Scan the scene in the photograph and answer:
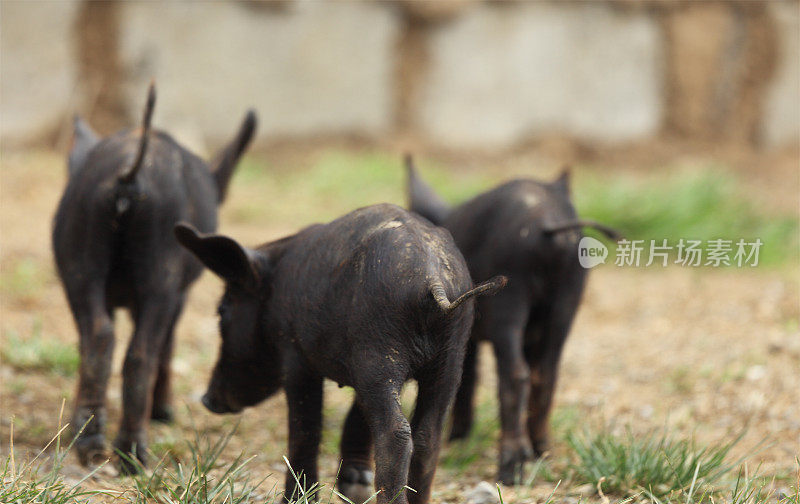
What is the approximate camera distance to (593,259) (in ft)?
14.4

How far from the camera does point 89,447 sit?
390 cm

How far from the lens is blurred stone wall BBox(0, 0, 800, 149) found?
9.67 meters

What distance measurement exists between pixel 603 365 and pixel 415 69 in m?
6.11

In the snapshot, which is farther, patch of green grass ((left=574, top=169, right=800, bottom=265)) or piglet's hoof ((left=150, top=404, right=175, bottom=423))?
patch of green grass ((left=574, top=169, right=800, bottom=265))

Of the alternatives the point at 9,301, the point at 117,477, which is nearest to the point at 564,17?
the point at 9,301

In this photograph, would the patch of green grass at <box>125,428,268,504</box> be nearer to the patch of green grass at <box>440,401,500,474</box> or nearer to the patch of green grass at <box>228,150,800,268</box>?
the patch of green grass at <box>440,401,500,474</box>

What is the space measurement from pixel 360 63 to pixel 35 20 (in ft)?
11.8

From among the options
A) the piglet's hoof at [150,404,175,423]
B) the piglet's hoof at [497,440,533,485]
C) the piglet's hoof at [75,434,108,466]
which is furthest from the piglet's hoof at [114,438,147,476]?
the piglet's hoof at [497,440,533,485]

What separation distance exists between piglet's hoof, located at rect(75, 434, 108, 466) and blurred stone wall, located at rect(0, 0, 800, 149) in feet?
20.6

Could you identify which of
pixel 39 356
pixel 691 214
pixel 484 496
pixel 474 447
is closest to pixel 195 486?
pixel 484 496

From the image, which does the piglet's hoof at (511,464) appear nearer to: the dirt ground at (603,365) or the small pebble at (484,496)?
the dirt ground at (603,365)

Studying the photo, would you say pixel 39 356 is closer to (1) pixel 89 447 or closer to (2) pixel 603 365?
(1) pixel 89 447

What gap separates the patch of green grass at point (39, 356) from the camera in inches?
202

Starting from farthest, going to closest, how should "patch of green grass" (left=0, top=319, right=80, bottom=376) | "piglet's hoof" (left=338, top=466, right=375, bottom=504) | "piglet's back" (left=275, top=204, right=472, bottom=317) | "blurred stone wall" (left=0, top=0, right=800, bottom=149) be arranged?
"blurred stone wall" (left=0, top=0, right=800, bottom=149)
"patch of green grass" (left=0, top=319, right=80, bottom=376)
"piglet's hoof" (left=338, top=466, right=375, bottom=504)
"piglet's back" (left=275, top=204, right=472, bottom=317)
